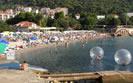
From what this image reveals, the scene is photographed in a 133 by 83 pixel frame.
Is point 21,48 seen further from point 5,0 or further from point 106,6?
point 5,0

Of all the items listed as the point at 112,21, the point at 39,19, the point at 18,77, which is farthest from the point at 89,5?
the point at 18,77

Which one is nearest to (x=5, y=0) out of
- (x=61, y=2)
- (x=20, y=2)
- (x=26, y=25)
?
(x=20, y=2)

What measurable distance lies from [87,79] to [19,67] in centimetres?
481

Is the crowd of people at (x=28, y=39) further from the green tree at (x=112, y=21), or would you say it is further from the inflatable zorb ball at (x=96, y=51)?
the green tree at (x=112, y=21)

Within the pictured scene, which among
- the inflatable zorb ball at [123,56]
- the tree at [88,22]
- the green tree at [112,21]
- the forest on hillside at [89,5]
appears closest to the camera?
the inflatable zorb ball at [123,56]

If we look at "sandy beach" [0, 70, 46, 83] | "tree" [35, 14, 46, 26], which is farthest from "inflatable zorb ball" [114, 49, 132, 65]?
"tree" [35, 14, 46, 26]

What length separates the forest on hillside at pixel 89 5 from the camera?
116656mm

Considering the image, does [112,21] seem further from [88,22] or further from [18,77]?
[18,77]

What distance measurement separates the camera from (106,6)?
411ft

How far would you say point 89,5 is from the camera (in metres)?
124

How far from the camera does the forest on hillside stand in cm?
11666

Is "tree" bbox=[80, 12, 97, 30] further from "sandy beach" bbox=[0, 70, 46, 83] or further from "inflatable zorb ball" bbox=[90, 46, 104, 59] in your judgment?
"sandy beach" bbox=[0, 70, 46, 83]

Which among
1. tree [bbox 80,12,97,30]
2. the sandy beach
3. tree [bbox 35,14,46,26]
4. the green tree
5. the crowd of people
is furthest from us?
the green tree

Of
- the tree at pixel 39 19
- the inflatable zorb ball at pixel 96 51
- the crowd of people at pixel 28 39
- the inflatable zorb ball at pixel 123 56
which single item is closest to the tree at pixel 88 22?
A: the tree at pixel 39 19
